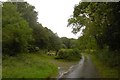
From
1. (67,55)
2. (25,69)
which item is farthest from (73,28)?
(25,69)

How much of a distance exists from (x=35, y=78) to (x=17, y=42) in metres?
18.8

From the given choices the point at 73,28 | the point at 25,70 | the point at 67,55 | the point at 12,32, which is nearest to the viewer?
the point at 25,70

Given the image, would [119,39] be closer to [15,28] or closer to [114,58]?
[114,58]

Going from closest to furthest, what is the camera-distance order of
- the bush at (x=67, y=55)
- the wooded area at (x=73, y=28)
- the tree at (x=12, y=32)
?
the wooded area at (x=73, y=28), the tree at (x=12, y=32), the bush at (x=67, y=55)

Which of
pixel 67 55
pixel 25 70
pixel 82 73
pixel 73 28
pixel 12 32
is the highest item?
pixel 73 28

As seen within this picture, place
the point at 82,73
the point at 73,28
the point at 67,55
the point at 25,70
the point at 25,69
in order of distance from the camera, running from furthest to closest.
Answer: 1. the point at 67,55
2. the point at 73,28
3. the point at 82,73
4. the point at 25,69
5. the point at 25,70

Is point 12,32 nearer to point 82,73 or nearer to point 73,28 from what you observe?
point 82,73

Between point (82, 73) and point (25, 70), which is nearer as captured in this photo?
point (25, 70)

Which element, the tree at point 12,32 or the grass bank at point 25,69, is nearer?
the grass bank at point 25,69

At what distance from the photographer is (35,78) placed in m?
20.4

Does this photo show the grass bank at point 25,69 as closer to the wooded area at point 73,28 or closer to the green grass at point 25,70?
the green grass at point 25,70

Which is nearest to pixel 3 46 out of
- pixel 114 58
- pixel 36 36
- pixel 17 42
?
pixel 17 42

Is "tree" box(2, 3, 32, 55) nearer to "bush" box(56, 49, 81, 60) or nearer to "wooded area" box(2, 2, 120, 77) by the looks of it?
"wooded area" box(2, 2, 120, 77)

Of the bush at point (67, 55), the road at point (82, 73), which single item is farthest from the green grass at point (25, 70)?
the bush at point (67, 55)
